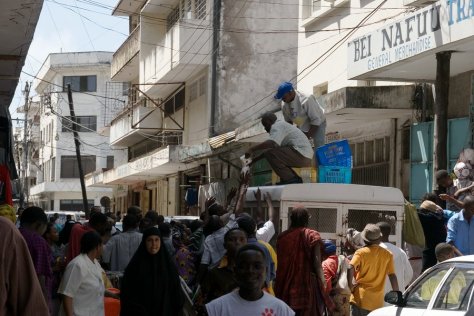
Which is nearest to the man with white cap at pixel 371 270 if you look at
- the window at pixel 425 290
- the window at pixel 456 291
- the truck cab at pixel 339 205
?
the truck cab at pixel 339 205

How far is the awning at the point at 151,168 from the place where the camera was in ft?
111

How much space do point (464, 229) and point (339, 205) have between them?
1.56m

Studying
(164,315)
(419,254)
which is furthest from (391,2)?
(164,315)

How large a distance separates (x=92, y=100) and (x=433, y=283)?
65.0m

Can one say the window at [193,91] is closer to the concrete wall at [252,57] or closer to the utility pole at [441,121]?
the concrete wall at [252,57]

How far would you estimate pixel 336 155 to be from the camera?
13977 millimetres

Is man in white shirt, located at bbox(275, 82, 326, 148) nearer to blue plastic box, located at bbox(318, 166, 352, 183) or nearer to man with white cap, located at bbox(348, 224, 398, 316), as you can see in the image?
blue plastic box, located at bbox(318, 166, 352, 183)

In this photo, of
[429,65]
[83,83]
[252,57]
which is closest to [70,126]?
[83,83]

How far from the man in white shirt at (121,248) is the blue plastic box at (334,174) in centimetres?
278

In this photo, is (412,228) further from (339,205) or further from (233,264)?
(233,264)

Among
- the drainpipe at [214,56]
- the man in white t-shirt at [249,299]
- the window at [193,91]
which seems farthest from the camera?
the window at [193,91]

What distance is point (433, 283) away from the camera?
9.53m

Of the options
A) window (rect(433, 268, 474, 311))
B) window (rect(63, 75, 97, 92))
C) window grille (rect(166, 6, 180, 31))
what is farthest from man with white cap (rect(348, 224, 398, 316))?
window (rect(63, 75, 97, 92))

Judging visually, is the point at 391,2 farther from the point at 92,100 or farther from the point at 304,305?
the point at 92,100
